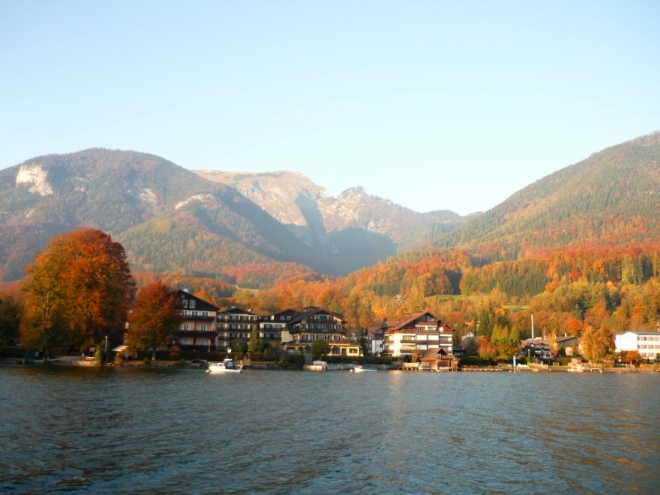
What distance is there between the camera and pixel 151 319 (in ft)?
290

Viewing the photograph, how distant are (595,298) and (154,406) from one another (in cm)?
16128

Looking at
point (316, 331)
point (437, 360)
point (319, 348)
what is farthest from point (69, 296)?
point (437, 360)

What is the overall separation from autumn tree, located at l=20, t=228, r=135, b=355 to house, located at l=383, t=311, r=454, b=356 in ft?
186

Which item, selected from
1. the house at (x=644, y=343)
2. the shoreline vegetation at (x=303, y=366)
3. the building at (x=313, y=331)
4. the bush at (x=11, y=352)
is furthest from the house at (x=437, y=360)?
the bush at (x=11, y=352)

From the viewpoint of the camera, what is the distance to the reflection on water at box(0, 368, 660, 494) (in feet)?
80.0

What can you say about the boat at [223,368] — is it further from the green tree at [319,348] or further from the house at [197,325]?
the house at [197,325]

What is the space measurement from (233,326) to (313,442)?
10170 cm

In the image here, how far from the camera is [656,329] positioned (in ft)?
509

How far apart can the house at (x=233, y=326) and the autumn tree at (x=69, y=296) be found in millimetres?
45070

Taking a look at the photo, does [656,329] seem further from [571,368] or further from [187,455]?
[187,455]

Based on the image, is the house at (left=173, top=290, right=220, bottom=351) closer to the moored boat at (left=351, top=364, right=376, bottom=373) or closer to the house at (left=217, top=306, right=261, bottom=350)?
the house at (left=217, top=306, right=261, bottom=350)

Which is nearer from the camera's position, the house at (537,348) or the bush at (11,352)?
the bush at (11,352)

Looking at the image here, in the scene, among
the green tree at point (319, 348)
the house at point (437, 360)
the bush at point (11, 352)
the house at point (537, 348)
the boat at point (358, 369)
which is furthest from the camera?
the house at point (537, 348)

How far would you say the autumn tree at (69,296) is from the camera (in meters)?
80.3
